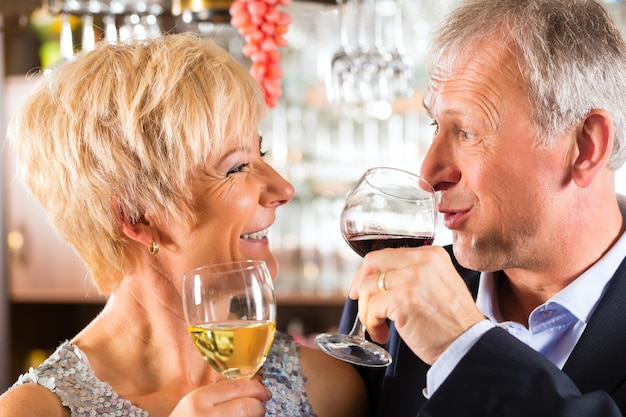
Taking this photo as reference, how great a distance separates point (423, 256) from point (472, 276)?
49cm

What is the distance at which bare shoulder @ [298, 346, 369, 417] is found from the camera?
5.65 feet

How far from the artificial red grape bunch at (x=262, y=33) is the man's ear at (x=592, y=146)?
697 millimetres

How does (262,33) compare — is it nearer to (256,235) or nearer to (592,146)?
(256,235)

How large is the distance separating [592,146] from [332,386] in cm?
68

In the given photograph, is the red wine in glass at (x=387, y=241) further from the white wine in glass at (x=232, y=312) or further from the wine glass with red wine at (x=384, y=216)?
the white wine in glass at (x=232, y=312)

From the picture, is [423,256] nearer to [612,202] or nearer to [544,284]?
[544,284]

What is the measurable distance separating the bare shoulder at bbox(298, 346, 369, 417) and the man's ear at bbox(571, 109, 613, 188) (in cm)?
60

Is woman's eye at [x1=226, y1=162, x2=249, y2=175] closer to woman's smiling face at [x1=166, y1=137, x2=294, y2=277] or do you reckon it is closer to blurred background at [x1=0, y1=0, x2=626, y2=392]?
woman's smiling face at [x1=166, y1=137, x2=294, y2=277]

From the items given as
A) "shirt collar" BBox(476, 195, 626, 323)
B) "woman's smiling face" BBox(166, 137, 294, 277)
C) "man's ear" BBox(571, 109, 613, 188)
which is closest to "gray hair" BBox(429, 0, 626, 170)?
"man's ear" BBox(571, 109, 613, 188)

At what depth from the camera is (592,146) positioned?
5.29 ft

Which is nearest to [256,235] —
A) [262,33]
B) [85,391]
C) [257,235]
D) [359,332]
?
[257,235]

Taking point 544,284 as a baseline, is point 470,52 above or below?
above

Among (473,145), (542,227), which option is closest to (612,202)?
(542,227)

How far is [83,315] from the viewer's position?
461cm
